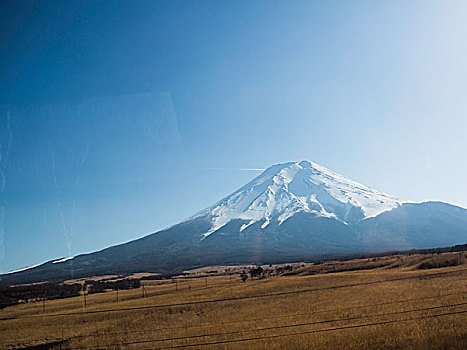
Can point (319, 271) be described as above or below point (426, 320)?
below

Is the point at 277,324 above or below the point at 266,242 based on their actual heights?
above

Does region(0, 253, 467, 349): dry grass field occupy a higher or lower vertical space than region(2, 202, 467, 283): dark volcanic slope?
higher

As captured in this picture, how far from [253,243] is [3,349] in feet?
514

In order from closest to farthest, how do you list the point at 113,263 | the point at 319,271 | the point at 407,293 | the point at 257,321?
1. the point at 257,321
2. the point at 407,293
3. the point at 319,271
4. the point at 113,263

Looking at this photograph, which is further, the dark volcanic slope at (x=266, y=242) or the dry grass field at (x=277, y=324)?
the dark volcanic slope at (x=266, y=242)

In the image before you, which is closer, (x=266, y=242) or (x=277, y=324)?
(x=277, y=324)

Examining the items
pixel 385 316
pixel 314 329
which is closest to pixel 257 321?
pixel 314 329

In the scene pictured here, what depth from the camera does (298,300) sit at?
2305 cm

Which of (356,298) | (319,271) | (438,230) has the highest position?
(356,298)

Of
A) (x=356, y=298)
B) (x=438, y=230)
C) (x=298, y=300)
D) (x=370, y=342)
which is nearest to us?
(x=370, y=342)

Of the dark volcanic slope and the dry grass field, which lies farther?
the dark volcanic slope

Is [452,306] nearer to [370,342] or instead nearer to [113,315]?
[370,342]

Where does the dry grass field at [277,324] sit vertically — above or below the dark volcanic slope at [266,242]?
above

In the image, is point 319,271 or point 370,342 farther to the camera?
point 319,271
